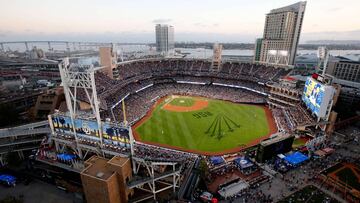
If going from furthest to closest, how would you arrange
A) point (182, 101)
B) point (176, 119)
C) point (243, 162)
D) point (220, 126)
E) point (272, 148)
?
point (182, 101), point (176, 119), point (220, 126), point (272, 148), point (243, 162)

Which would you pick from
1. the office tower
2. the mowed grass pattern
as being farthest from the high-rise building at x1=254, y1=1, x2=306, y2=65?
the office tower

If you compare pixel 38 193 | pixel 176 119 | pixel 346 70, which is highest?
pixel 346 70

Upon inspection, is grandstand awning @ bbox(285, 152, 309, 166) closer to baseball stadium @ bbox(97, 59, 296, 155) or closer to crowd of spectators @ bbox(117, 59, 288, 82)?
baseball stadium @ bbox(97, 59, 296, 155)

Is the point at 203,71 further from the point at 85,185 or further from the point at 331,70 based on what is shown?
the point at 85,185

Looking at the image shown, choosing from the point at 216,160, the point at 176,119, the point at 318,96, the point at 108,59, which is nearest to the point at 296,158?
the point at 216,160

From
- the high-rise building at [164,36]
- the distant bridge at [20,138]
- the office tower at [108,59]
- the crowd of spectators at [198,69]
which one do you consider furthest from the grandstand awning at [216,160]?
the high-rise building at [164,36]

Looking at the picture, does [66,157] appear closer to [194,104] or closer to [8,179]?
[8,179]

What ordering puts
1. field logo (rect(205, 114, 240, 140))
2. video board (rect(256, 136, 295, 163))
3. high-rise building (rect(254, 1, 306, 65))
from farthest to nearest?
high-rise building (rect(254, 1, 306, 65)) < field logo (rect(205, 114, 240, 140)) < video board (rect(256, 136, 295, 163))

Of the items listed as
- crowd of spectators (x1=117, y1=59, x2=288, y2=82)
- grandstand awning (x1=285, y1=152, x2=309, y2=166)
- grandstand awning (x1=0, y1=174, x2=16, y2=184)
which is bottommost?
grandstand awning (x1=0, y1=174, x2=16, y2=184)
